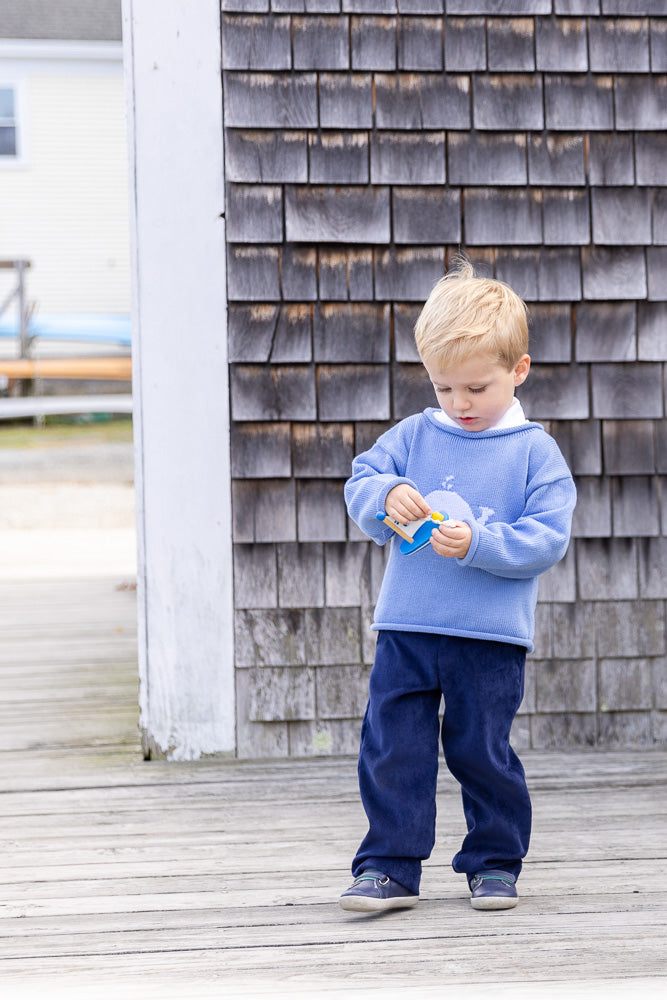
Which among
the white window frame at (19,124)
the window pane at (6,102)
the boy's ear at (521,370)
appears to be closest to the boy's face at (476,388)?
the boy's ear at (521,370)

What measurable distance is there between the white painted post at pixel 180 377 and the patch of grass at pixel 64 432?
10.1 m

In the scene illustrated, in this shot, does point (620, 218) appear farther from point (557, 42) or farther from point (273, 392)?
point (273, 392)

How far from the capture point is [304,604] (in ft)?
10.8

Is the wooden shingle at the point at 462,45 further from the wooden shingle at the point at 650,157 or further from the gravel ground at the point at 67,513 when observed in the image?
the gravel ground at the point at 67,513

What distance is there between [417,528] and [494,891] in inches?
28.9

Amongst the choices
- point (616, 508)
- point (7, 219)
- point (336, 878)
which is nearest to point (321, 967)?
point (336, 878)

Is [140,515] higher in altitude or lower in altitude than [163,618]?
higher

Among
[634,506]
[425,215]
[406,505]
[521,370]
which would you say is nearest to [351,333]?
[425,215]

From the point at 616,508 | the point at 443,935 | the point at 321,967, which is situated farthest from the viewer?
the point at 616,508

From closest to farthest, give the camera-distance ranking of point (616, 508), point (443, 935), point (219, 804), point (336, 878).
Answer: point (443, 935) < point (336, 878) < point (219, 804) < point (616, 508)

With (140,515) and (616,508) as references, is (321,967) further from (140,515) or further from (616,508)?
(616,508)

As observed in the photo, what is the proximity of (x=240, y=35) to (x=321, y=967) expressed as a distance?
2356 millimetres

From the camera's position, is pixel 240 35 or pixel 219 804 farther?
pixel 240 35

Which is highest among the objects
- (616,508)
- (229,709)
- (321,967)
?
(616,508)
